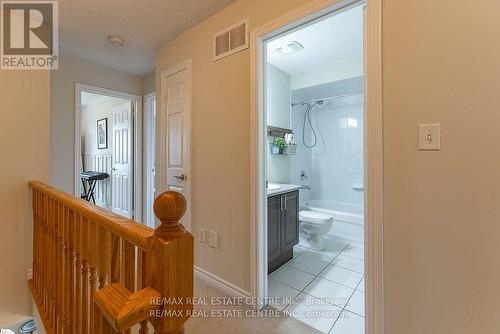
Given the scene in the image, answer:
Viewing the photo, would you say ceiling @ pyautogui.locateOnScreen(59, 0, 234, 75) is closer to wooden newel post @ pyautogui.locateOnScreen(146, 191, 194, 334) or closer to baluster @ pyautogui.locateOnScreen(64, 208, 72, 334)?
baluster @ pyautogui.locateOnScreen(64, 208, 72, 334)

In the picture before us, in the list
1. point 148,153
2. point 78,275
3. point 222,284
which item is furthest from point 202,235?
point 148,153

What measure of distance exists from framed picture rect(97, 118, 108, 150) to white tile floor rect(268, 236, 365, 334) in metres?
4.25

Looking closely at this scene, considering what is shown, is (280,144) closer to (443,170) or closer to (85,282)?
(443,170)

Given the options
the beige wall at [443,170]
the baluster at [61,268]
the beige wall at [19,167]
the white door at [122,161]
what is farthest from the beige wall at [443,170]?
the white door at [122,161]

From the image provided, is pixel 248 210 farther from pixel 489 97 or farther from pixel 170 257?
pixel 489 97

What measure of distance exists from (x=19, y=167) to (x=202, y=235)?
1681 millimetres

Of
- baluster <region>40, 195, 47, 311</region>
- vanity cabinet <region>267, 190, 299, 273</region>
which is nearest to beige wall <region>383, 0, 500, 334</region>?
vanity cabinet <region>267, 190, 299, 273</region>

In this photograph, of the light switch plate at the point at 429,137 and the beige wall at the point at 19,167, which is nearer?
the light switch plate at the point at 429,137

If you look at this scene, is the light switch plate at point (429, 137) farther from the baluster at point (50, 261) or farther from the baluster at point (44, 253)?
the baluster at point (44, 253)

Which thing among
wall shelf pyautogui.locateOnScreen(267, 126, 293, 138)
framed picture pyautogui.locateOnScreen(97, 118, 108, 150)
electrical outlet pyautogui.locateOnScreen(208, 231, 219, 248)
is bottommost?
electrical outlet pyautogui.locateOnScreen(208, 231, 219, 248)

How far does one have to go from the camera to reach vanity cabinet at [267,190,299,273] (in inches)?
92.4

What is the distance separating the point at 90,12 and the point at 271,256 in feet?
9.31

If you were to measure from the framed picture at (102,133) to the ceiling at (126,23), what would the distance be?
6.32 ft

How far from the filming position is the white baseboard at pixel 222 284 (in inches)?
77.0
